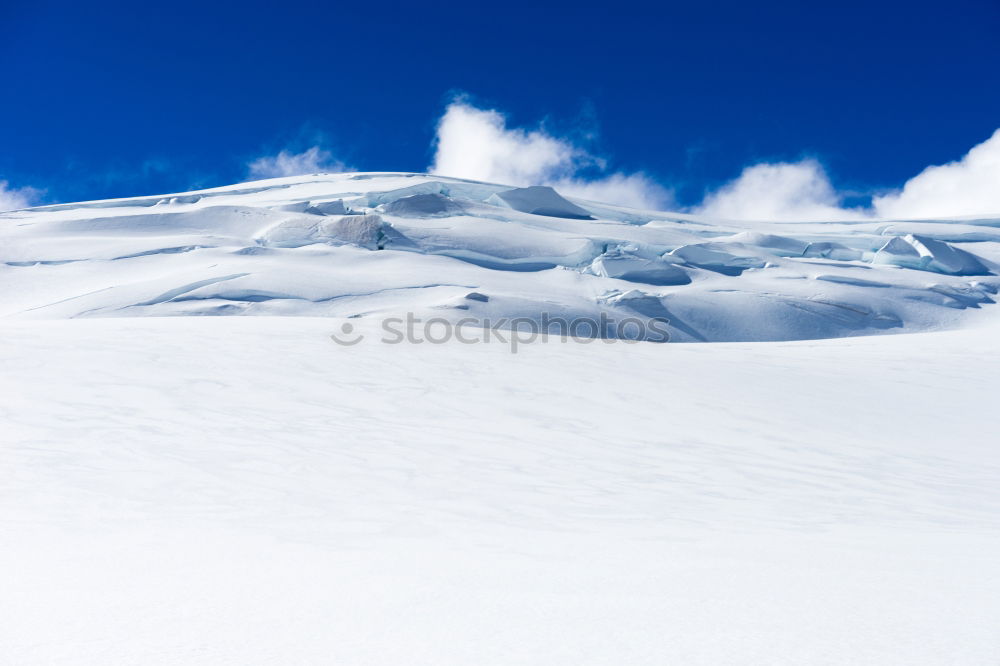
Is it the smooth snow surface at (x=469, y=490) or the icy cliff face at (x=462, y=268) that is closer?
the smooth snow surface at (x=469, y=490)

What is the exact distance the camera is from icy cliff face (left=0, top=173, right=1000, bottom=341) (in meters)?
14.9

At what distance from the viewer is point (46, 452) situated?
455 centimetres

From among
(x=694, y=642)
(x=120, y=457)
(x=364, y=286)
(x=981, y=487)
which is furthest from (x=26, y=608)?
(x=364, y=286)

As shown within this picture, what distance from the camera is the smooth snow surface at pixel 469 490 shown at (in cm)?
199

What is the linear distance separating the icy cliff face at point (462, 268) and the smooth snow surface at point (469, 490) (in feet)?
0.74

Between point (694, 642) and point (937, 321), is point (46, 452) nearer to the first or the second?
point (694, 642)

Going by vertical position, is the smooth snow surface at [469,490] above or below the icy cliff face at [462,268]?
below

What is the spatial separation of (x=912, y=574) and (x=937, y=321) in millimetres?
17534

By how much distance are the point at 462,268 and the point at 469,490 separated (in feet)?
43.3

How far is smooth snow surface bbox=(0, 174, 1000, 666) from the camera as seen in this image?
1.99m

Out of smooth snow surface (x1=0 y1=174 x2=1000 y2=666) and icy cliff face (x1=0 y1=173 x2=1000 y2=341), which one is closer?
smooth snow surface (x1=0 y1=174 x2=1000 y2=666)

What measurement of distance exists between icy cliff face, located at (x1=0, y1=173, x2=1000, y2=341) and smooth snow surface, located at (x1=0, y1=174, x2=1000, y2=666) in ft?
0.74

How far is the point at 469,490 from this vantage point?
4.43m

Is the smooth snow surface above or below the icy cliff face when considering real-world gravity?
below
